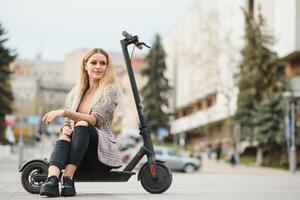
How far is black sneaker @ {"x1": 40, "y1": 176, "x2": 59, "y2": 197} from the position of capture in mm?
7195

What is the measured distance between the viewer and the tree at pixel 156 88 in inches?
3167

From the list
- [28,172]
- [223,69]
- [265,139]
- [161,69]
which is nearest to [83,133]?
[28,172]

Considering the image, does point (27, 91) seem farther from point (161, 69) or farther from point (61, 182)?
point (161, 69)

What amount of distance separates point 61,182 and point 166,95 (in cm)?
7616

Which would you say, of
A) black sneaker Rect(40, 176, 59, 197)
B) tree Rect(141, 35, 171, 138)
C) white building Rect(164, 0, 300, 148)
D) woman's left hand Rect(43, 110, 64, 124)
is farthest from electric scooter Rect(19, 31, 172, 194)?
tree Rect(141, 35, 171, 138)

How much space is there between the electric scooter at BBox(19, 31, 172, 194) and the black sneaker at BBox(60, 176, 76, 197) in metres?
0.45

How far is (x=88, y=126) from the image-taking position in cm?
775

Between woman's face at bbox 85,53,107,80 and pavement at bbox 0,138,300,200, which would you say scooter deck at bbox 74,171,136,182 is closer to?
pavement at bbox 0,138,300,200

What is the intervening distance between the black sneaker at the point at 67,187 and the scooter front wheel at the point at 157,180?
115cm

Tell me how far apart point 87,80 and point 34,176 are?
1.24m

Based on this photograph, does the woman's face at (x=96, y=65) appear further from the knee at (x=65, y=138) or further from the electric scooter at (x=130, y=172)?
the knee at (x=65, y=138)

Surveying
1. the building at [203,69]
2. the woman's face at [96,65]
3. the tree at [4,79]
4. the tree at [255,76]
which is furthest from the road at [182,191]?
the tree at [4,79]

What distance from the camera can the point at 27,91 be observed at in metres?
35.2

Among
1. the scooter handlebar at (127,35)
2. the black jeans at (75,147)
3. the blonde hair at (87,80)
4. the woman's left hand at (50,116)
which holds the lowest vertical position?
the black jeans at (75,147)
